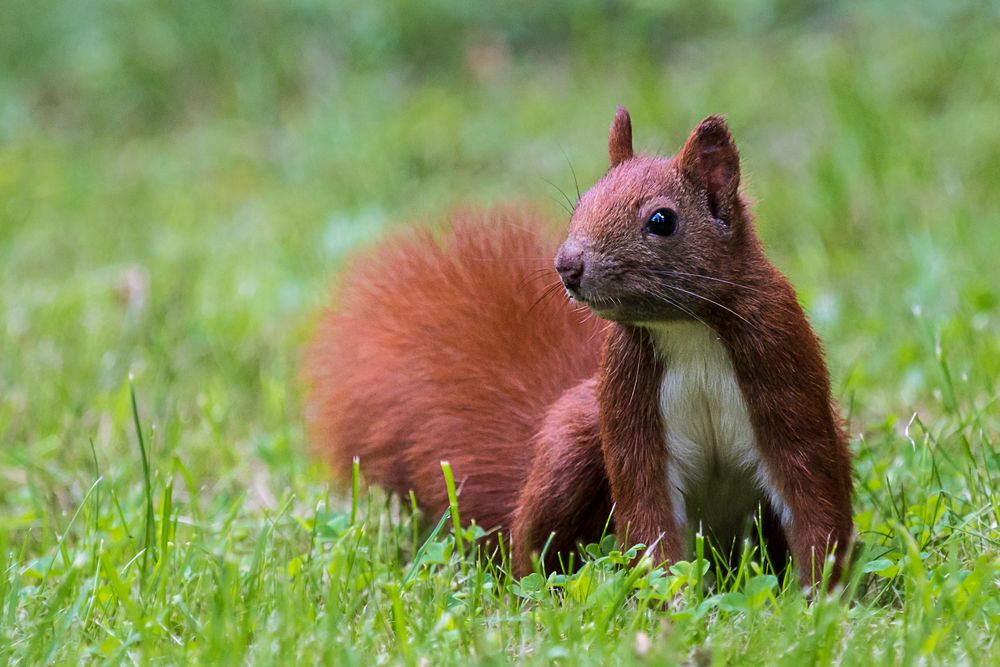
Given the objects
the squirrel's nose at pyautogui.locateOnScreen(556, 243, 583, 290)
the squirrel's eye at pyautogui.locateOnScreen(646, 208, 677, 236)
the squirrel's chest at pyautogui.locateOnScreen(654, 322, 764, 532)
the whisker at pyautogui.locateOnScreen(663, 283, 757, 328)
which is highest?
the squirrel's eye at pyautogui.locateOnScreen(646, 208, 677, 236)

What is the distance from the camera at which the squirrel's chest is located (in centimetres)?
245

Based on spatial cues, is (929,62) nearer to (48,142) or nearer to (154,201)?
(154,201)

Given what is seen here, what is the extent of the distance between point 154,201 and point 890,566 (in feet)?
15.8

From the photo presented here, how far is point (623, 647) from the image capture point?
2.07m

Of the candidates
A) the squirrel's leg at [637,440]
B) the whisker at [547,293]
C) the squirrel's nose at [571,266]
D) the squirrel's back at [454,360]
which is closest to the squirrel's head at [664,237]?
the squirrel's nose at [571,266]

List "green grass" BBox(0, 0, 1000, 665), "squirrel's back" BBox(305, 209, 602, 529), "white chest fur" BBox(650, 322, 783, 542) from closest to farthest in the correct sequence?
"green grass" BBox(0, 0, 1000, 665)
"white chest fur" BBox(650, 322, 783, 542)
"squirrel's back" BBox(305, 209, 602, 529)

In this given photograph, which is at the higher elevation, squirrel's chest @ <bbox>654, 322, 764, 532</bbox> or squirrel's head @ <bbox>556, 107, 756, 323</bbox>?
squirrel's head @ <bbox>556, 107, 756, 323</bbox>

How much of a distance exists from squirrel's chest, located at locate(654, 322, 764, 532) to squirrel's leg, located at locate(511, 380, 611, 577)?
206 mm

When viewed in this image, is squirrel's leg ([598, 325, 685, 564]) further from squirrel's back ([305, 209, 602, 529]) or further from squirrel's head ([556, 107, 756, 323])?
squirrel's back ([305, 209, 602, 529])

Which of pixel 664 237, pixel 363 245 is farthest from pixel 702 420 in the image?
pixel 363 245

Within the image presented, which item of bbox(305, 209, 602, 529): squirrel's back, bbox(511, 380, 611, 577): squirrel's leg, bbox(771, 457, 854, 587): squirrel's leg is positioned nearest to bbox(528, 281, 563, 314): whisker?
bbox(305, 209, 602, 529): squirrel's back

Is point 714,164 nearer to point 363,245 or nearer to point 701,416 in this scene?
point 701,416

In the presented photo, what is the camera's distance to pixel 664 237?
7.89ft

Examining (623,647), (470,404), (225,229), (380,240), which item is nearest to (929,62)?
(225,229)
